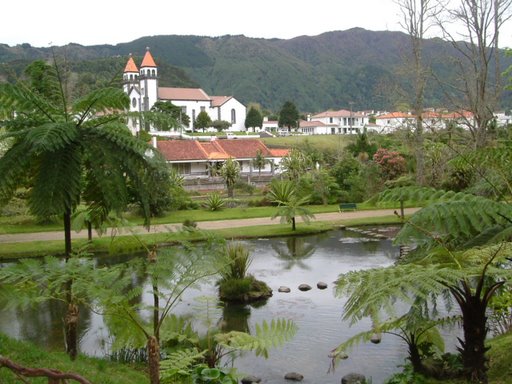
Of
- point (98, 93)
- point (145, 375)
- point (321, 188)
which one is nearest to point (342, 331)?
point (145, 375)

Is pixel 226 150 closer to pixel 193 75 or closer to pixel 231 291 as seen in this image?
pixel 231 291

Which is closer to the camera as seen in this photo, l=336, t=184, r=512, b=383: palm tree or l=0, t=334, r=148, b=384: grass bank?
l=336, t=184, r=512, b=383: palm tree

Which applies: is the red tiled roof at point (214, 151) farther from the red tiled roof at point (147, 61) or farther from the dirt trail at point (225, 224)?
the red tiled roof at point (147, 61)

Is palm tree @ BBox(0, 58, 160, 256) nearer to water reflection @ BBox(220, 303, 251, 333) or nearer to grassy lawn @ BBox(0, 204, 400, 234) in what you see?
water reflection @ BBox(220, 303, 251, 333)

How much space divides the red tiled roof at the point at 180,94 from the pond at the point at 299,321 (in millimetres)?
68275

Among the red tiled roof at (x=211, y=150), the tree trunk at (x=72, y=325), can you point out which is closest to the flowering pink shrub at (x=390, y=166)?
the red tiled roof at (x=211, y=150)

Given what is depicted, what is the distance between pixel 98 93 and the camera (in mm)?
6371

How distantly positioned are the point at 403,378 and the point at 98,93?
473 centimetres

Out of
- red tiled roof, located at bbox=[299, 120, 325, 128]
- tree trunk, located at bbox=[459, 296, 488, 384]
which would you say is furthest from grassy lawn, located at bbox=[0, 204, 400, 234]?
red tiled roof, located at bbox=[299, 120, 325, 128]

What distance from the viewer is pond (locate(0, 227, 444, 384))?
801cm

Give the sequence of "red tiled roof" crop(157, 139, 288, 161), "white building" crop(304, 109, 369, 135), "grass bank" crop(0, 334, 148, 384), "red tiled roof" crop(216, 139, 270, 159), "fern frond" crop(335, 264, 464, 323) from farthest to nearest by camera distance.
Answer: "white building" crop(304, 109, 369, 135), "red tiled roof" crop(216, 139, 270, 159), "red tiled roof" crop(157, 139, 288, 161), "grass bank" crop(0, 334, 148, 384), "fern frond" crop(335, 264, 464, 323)

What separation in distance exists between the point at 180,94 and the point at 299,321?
255 feet

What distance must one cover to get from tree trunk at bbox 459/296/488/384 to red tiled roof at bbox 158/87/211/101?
7944 cm

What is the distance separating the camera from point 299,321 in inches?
404
